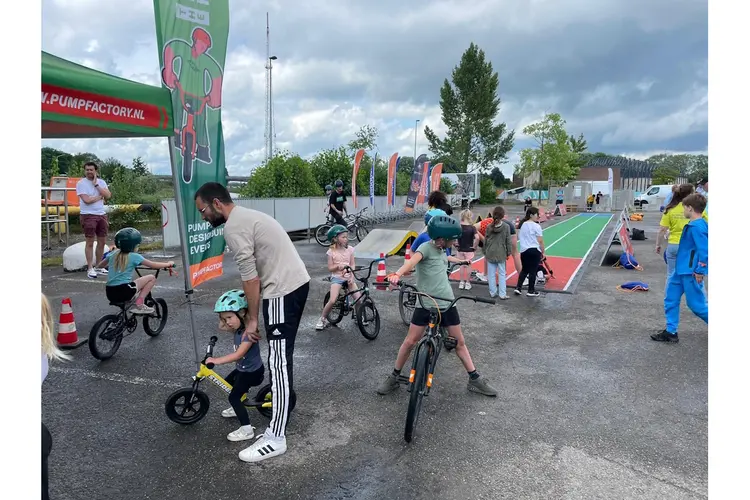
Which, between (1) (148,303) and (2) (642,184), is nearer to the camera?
(1) (148,303)

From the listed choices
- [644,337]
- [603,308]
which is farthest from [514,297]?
[644,337]

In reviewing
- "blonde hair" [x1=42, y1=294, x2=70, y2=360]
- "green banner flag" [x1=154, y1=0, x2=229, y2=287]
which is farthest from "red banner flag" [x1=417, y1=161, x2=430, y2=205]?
"blonde hair" [x1=42, y1=294, x2=70, y2=360]

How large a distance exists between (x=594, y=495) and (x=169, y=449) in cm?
315

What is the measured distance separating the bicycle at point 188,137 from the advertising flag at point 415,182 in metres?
23.7

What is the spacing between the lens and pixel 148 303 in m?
6.54

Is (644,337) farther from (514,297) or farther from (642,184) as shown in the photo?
(642,184)

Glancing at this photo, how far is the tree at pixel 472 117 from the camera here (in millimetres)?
60156

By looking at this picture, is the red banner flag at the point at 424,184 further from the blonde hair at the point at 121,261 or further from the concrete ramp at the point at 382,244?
the blonde hair at the point at 121,261

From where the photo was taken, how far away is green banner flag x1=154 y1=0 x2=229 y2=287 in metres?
4.84

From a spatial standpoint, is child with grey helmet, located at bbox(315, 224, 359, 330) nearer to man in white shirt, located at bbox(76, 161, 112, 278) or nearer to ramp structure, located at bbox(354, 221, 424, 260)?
man in white shirt, located at bbox(76, 161, 112, 278)

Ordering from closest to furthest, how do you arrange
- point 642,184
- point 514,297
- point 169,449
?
point 169,449, point 514,297, point 642,184

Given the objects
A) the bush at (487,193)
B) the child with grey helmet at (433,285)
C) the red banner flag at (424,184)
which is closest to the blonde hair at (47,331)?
the child with grey helmet at (433,285)

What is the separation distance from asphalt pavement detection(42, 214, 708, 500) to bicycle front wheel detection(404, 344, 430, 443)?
0.47ft

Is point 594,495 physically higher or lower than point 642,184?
lower
